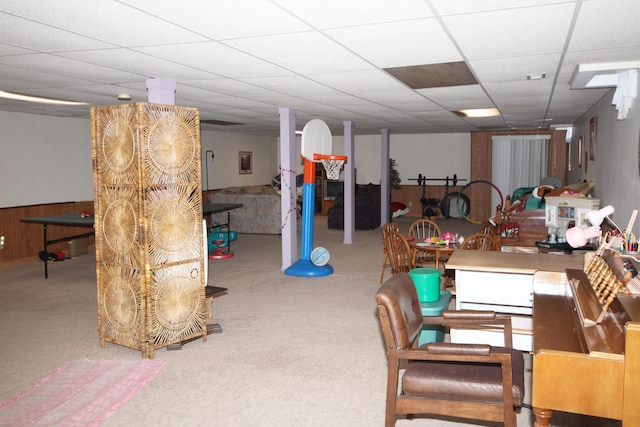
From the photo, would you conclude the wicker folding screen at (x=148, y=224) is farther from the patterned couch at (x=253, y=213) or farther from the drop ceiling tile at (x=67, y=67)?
the patterned couch at (x=253, y=213)

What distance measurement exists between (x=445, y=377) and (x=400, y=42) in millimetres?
2250

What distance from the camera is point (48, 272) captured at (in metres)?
7.40

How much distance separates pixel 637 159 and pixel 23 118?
854cm

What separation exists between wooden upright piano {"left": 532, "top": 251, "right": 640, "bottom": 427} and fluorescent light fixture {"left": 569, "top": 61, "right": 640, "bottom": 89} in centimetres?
245

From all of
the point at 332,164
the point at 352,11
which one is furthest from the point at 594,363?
the point at 332,164

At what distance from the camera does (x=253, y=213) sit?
1134 cm

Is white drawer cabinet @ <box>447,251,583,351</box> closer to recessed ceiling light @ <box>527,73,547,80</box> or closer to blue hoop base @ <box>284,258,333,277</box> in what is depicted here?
recessed ceiling light @ <box>527,73,547,80</box>

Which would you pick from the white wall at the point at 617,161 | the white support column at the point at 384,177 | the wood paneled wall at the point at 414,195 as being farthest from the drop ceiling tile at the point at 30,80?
the wood paneled wall at the point at 414,195

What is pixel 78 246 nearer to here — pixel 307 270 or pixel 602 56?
pixel 307 270

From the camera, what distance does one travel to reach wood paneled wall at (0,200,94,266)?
26.4 ft

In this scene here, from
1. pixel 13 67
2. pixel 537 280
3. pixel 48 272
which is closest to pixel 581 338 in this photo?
pixel 537 280

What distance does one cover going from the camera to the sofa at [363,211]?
11906mm

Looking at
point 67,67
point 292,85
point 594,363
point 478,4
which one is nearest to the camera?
point 594,363

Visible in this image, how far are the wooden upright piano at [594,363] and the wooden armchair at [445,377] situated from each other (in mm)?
245
